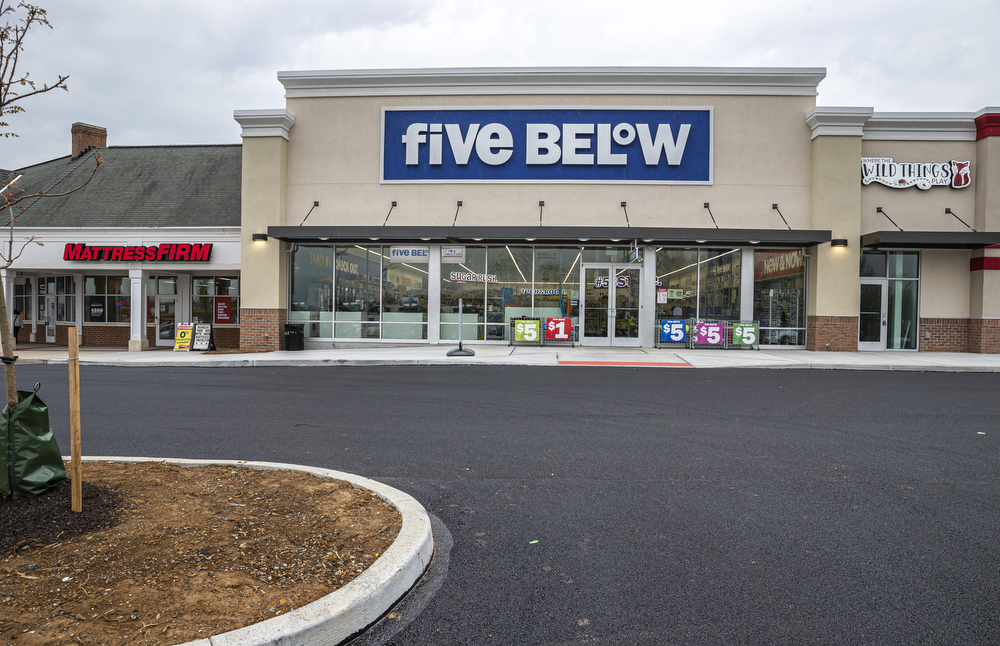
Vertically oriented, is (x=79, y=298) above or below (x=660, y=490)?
above

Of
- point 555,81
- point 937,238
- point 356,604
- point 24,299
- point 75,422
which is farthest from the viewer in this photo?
point 24,299

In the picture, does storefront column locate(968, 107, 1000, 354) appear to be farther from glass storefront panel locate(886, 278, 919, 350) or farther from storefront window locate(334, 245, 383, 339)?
storefront window locate(334, 245, 383, 339)

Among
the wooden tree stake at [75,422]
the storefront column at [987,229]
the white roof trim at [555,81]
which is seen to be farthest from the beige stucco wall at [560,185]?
the wooden tree stake at [75,422]

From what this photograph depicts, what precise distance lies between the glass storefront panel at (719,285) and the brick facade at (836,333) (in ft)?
8.29

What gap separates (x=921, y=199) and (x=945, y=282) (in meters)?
2.90

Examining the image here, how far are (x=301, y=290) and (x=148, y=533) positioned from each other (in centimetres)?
1797

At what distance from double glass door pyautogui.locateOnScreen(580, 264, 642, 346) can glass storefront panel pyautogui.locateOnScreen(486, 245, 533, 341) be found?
203 centimetres

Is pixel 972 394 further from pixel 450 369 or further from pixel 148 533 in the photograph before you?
pixel 148 533

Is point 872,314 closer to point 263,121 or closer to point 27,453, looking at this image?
point 263,121

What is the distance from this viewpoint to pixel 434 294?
66.5ft

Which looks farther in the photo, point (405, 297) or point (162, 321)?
point (162, 321)

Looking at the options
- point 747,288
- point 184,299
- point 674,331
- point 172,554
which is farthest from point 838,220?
point 184,299

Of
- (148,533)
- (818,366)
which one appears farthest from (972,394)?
(148,533)

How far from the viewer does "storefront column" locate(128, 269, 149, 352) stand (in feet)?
66.7
